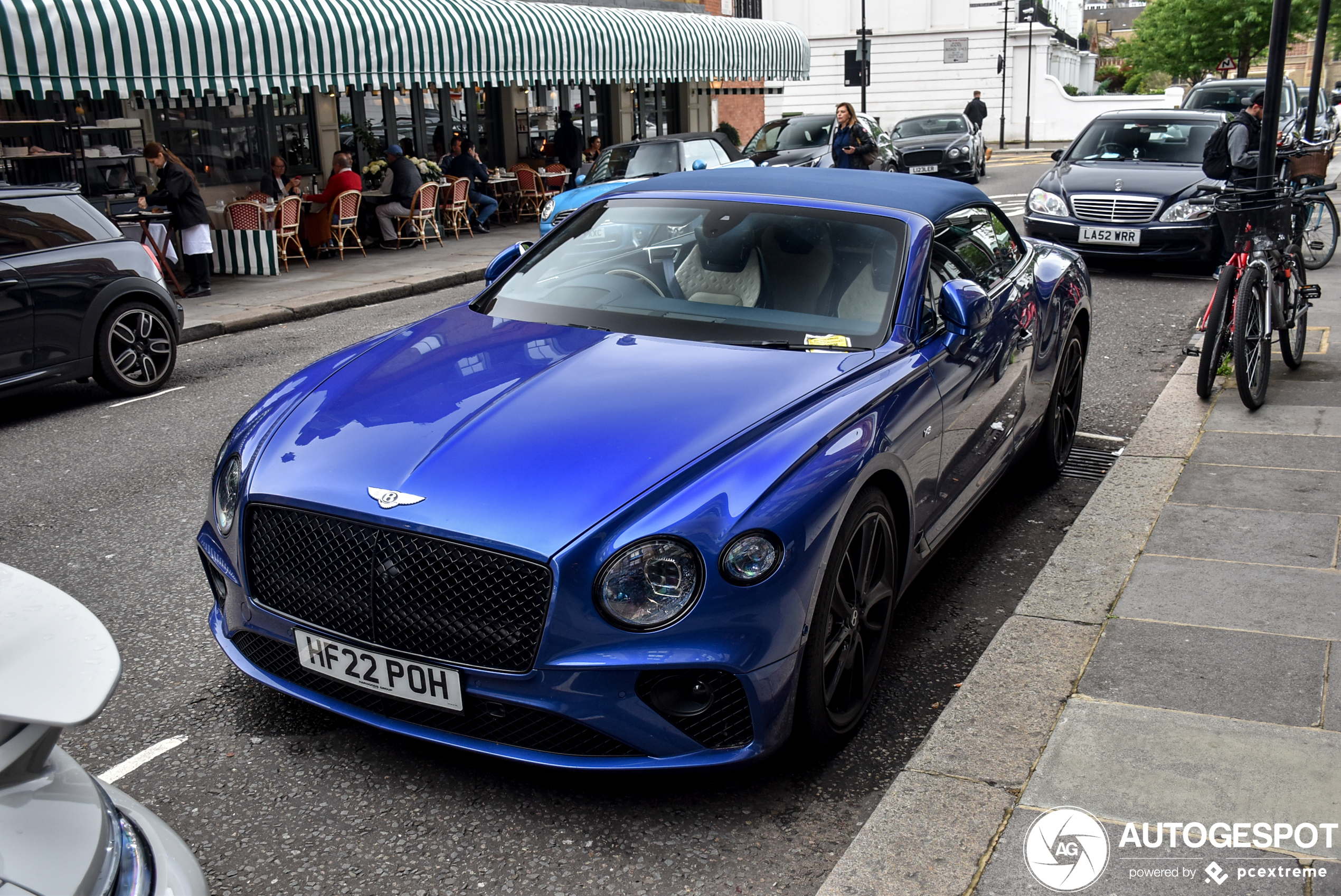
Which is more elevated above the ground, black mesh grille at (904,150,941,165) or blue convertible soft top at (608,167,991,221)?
blue convertible soft top at (608,167,991,221)

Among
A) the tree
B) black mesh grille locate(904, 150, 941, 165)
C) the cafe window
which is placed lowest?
black mesh grille locate(904, 150, 941, 165)

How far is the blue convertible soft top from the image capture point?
4508mm

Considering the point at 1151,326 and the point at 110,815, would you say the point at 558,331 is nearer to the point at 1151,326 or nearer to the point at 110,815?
the point at 110,815


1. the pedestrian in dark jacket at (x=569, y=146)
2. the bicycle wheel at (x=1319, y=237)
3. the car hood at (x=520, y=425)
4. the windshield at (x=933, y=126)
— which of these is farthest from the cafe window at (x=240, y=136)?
the car hood at (x=520, y=425)

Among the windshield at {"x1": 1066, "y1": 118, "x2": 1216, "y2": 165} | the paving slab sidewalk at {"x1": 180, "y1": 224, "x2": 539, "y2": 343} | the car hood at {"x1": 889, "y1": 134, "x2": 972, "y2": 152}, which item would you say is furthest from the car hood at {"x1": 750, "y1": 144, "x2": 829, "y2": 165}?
the windshield at {"x1": 1066, "y1": 118, "x2": 1216, "y2": 165}

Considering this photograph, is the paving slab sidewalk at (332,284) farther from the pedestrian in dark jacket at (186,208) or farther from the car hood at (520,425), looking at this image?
the car hood at (520,425)

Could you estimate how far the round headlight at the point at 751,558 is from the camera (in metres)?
2.82

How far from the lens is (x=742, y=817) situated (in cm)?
307

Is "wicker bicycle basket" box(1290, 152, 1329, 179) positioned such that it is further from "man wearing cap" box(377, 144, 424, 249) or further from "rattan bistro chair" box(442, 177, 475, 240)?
"rattan bistro chair" box(442, 177, 475, 240)

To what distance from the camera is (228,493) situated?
3334mm

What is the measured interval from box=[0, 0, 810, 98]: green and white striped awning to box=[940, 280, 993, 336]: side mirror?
1113cm


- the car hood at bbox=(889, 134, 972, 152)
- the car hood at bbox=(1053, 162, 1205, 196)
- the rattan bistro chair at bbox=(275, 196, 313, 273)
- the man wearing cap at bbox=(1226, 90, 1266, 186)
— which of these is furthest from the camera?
the car hood at bbox=(889, 134, 972, 152)

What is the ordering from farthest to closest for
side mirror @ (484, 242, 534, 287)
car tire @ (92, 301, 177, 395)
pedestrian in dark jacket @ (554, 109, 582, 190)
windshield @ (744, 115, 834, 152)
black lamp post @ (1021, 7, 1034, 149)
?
black lamp post @ (1021, 7, 1034, 149), pedestrian in dark jacket @ (554, 109, 582, 190), windshield @ (744, 115, 834, 152), car tire @ (92, 301, 177, 395), side mirror @ (484, 242, 534, 287)

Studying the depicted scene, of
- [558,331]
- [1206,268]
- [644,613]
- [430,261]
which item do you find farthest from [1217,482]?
[430,261]
